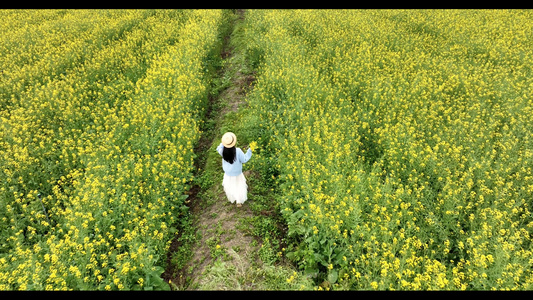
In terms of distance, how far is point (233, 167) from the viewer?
5602mm

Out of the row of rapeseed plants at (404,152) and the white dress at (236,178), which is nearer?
the row of rapeseed plants at (404,152)

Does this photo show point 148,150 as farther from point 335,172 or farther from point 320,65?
point 320,65

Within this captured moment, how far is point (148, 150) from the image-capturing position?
21.5ft

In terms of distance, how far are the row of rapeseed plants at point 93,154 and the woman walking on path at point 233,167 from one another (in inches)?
43.8

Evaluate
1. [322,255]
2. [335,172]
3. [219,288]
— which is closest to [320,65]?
[335,172]

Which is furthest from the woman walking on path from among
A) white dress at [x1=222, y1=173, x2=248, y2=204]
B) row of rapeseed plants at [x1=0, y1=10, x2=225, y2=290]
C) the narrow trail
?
row of rapeseed plants at [x1=0, y1=10, x2=225, y2=290]

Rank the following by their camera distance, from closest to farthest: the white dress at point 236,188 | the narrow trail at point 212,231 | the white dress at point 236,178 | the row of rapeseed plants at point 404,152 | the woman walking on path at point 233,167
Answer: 1. the row of rapeseed plants at point 404,152
2. the narrow trail at point 212,231
3. the woman walking on path at point 233,167
4. the white dress at point 236,178
5. the white dress at point 236,188

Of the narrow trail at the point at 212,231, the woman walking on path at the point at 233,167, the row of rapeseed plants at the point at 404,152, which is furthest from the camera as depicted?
the woman walking on path at the point at 233,167

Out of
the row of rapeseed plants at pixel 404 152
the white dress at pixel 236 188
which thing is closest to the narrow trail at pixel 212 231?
the white dress at pixel 236 188

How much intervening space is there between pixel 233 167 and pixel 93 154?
10.3 ft

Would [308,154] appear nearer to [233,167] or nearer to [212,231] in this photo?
[233,167]

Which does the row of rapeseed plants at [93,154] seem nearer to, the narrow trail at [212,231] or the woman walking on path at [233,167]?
the narrow trail at [212,231]

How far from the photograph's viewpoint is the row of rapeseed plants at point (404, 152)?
4184 mm

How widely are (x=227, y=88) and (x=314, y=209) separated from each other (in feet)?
24.8
